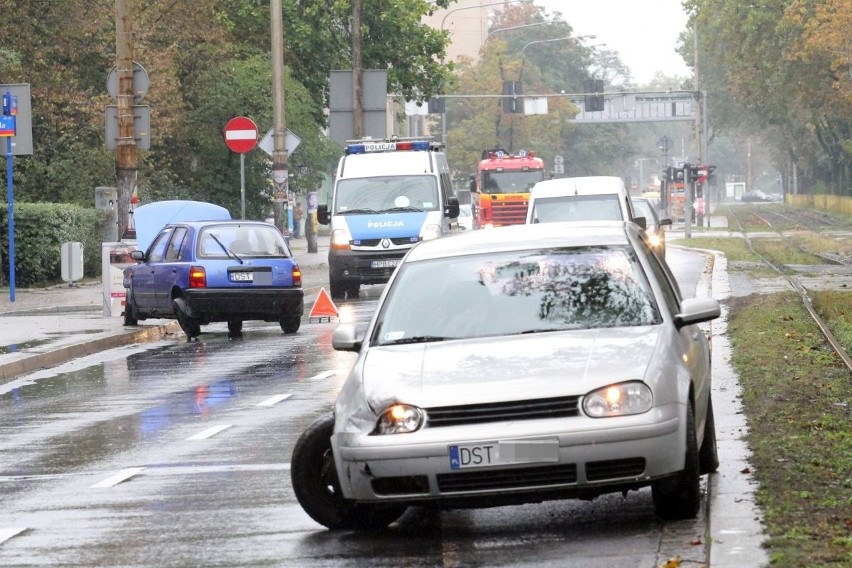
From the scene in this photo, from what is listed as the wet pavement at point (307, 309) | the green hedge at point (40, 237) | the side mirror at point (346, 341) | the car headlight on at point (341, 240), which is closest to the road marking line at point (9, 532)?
the side mirror at point (346, 341)

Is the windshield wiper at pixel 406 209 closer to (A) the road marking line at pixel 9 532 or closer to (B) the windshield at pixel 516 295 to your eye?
(B) the windshield at pixel 516 295

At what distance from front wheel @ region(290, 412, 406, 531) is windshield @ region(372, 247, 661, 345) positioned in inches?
24.5

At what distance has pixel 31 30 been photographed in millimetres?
42250

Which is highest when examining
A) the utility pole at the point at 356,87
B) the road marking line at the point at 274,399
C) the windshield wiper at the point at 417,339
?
→ the utility pole at the point at 356,87

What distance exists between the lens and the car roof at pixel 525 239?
31.0 feet

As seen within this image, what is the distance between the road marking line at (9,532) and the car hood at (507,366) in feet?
6.07

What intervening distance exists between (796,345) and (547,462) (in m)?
10.5

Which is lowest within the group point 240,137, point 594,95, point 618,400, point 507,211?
point 507,211

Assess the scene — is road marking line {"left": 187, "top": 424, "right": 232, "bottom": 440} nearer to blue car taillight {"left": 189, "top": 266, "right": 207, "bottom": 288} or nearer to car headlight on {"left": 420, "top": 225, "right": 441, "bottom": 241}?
blue car taillight {"left": 189, "top": 266, "right": 207, "bottom": 288}

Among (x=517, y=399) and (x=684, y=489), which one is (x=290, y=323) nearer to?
(x=684, y=489)

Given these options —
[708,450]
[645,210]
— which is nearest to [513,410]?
[708,450]

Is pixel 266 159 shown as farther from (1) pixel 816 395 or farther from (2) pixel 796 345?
(1) pixel 816 395

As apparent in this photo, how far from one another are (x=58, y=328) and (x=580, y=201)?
424 inches

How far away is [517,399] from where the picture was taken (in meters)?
7.76
